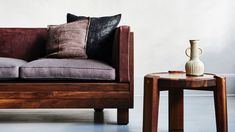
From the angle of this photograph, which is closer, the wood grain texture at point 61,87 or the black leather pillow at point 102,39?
the wood grain texture at point 61,87

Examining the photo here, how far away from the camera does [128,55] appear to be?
3016 millimetres

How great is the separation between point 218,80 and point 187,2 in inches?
101

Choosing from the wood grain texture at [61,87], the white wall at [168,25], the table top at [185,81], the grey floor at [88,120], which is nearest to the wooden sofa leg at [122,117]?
the grey floor at [88,120]

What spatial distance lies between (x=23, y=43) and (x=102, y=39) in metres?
0.77

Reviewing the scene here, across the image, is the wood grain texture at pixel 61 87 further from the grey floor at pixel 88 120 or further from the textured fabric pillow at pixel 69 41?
the textured fabric pillow at pixel 69 41

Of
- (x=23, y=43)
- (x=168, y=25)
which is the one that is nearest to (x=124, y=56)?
(x=23, y=43)

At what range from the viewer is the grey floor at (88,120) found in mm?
2925

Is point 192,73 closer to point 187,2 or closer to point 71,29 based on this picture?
point 71,29

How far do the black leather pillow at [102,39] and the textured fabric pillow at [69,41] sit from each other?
6cm

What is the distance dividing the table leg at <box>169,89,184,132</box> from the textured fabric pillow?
1077 mm

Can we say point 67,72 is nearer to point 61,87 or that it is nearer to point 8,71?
point 61,87

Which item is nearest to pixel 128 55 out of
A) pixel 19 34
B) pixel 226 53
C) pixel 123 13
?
pixel 19 34

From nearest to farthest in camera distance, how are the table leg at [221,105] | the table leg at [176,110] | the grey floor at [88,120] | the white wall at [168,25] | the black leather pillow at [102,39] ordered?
the table leg at [221,105] → the table leg at [176,110] → the grey floor at [88,120] → the black leather pillow at [102,39] → the white wall at [168,25]

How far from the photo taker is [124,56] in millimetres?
3008
